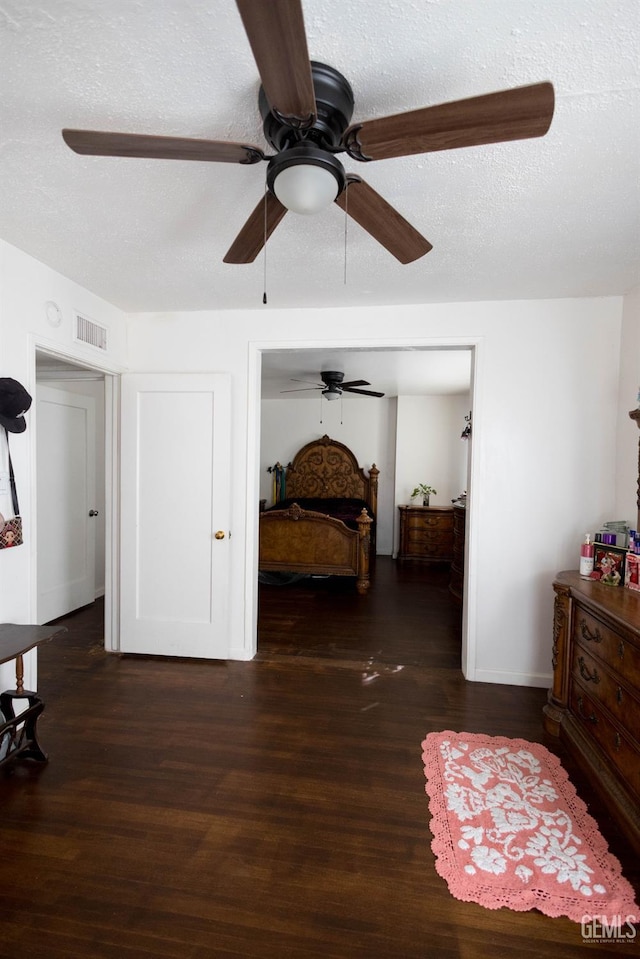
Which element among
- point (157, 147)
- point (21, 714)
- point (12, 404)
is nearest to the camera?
point (157, 147)

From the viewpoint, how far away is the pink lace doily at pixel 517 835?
1.60 metres

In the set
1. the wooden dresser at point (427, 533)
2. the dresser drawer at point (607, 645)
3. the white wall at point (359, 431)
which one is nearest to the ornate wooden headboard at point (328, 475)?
the white wall at point (359, 431)

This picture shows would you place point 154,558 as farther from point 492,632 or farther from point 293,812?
point 492,632

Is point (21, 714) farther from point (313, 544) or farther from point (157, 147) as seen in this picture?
point (313, 544)

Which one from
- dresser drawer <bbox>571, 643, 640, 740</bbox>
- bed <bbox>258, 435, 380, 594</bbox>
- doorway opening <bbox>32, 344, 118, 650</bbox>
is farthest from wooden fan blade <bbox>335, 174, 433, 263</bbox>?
bed <bbox>258, 435, 380, 594</bbox>

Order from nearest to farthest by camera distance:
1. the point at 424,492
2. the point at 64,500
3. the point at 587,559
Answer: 1. the point at 587,559
2. the point at 64,500
3. the point at 424,492

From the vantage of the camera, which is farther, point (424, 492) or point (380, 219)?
point (424, 492)

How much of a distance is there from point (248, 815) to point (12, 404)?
7.06 ft

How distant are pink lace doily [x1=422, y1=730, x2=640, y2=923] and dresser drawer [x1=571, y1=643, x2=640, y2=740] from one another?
0.41m

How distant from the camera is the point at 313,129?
1.32 m

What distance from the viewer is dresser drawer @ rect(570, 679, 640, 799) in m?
1.85

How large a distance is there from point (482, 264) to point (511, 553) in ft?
5.91

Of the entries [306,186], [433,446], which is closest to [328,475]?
[433,446]

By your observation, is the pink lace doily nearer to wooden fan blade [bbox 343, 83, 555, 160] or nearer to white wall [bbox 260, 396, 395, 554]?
wooden fan blade [bbox 343, 83, 555, 160]
